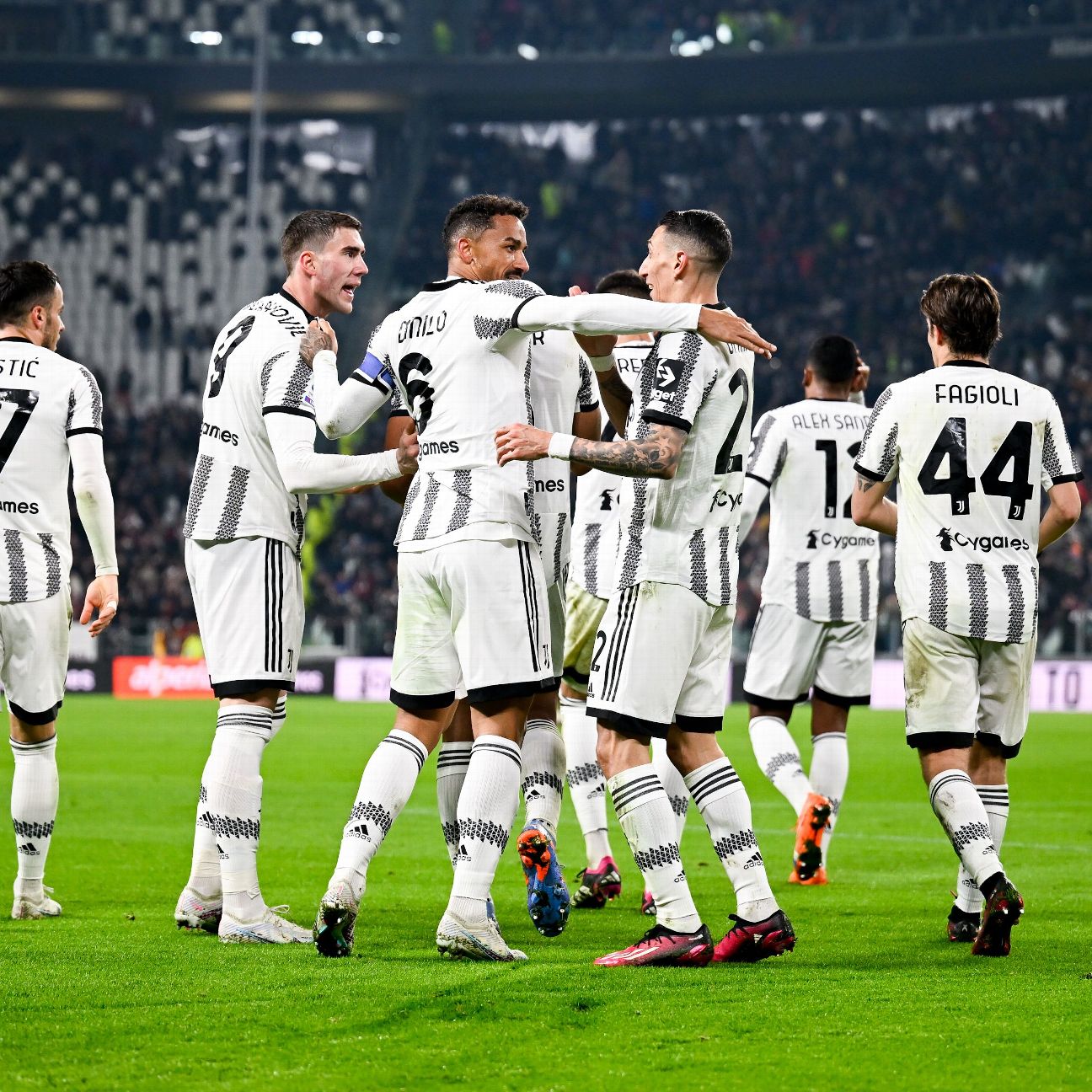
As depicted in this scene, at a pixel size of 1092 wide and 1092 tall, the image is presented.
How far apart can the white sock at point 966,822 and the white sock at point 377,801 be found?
70.1 inches

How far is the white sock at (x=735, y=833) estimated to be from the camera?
5.23 m

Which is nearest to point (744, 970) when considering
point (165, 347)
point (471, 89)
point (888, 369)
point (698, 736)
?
point (698, 736)

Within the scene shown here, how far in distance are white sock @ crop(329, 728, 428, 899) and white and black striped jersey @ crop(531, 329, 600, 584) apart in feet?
2.76

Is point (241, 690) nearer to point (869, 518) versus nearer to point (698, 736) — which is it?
point (698, 736)

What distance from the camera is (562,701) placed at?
765cm

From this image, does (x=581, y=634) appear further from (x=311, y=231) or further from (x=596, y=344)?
(x=311, y=231)

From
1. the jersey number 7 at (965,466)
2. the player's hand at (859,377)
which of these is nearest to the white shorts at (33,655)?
the jersey number 7 at (965,466)

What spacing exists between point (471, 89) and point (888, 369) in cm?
1318

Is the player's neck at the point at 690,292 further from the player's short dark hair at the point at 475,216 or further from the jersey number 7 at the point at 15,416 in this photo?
the jersey number 7 at the point at 15,416

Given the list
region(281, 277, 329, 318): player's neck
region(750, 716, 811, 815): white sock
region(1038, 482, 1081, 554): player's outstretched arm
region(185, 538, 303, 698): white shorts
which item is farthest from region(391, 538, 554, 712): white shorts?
region(750, 716, 811, 815): white sock

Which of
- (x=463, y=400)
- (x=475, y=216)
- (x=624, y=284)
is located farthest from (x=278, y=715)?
(x=624, y=284)

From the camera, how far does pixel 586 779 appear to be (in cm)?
737

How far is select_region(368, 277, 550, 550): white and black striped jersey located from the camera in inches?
205

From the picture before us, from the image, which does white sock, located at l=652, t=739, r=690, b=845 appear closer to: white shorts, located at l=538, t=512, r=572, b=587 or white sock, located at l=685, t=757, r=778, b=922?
white shorts, located at l=538, t=512, r=572, b=587
